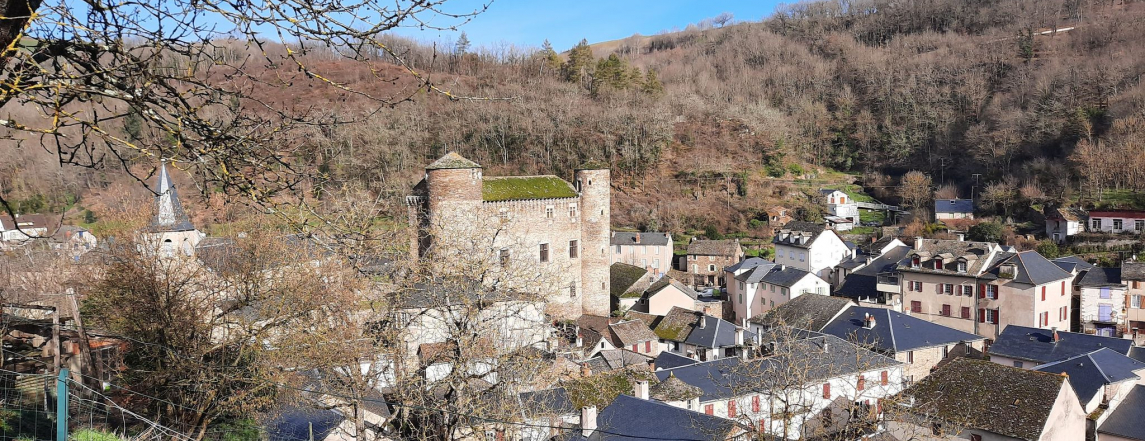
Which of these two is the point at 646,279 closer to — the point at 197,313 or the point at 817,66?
the point at 197,313

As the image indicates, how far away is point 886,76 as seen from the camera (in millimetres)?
75562

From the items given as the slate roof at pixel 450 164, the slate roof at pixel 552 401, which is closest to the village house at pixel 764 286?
the slate roof at pixel 450 164

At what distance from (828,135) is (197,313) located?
6482 centimetres

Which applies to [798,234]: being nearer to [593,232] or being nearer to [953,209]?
[953,209]

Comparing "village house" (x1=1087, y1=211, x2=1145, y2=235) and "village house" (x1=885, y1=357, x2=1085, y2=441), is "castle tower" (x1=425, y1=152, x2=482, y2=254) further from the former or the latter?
"village house" (x1=1087, y1=211, x2=1145, y2=235)

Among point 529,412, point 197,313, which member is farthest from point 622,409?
point 197,313

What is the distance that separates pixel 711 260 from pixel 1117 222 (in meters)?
21.2

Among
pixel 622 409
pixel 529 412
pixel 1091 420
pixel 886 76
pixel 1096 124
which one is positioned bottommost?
pixel 1091 420

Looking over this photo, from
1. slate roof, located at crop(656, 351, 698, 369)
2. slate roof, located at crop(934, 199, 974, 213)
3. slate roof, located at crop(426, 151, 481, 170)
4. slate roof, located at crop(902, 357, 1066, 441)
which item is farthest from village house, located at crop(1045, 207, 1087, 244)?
slate roof, located at crop(426, 151, 481, 170)

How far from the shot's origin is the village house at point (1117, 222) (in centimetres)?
3753

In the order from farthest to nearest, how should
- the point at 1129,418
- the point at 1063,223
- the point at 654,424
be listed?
the point at 1063,223, the point at 1129,418, the point at 654,424

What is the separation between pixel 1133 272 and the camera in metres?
28.2

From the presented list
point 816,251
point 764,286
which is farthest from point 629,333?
point 816,251

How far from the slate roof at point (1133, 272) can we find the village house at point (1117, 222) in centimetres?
1059
